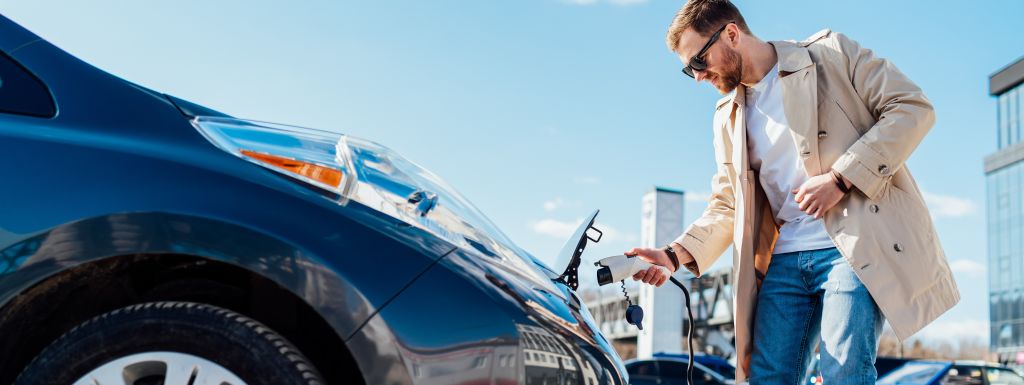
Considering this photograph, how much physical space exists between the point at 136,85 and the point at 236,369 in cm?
75

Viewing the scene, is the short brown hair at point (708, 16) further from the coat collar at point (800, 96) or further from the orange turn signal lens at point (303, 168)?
the orange turn signal lens at point (303, 168)

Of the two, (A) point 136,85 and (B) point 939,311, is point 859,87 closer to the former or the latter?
(B) point 939,311

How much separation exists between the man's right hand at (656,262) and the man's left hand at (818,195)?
0.55 meters

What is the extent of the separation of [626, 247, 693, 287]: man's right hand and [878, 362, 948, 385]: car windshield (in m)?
9.89

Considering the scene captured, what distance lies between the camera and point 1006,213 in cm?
4750

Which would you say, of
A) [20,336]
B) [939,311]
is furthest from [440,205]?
[939,311]

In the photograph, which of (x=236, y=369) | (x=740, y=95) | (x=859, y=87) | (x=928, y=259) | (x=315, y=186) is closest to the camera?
(x=236, y=369)

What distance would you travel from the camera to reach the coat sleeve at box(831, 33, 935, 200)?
2.28 meters

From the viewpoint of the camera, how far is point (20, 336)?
172 centimetres

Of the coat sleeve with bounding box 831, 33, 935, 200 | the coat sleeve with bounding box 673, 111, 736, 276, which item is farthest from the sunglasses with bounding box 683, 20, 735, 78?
the coat sleeve with bounding box 831, 33, 935, 200

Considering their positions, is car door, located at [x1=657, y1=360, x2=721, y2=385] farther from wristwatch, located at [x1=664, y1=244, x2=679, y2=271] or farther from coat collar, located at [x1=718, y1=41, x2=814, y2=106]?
coat collar, located at [x1=718, y1=41, x2=814, y2=106]

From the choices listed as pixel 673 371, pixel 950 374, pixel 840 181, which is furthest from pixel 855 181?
pixel 673 371

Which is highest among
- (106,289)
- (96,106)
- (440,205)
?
(96,106)

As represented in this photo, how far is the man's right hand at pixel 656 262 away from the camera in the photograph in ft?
9.12
